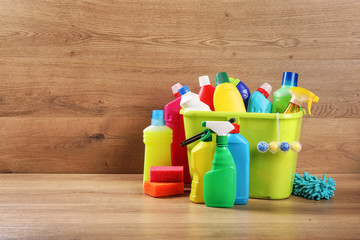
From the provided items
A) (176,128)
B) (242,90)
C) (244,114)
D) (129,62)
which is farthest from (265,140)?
(129,62)

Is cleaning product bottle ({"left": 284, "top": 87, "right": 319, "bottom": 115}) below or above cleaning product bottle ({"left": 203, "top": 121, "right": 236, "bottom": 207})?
above

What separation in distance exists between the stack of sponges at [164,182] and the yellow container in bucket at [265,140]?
125mm

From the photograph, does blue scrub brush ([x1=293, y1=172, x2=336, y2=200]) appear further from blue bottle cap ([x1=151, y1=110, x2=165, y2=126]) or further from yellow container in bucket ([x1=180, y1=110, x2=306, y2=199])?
blue bottle cap ([x1=151, y1=110, x2=165, y2=126])

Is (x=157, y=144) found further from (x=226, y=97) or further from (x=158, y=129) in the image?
(x=226, y=97)

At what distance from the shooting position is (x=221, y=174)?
37.4 inches

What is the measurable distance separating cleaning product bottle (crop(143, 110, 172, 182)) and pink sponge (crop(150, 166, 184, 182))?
77 millimetres

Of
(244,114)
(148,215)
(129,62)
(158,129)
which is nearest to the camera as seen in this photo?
(148,215)

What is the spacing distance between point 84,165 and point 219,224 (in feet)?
2.19

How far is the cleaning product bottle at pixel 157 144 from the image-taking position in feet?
3.84

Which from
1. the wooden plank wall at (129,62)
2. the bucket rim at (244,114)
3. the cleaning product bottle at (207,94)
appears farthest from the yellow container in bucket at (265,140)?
the wooden plank wall at (129,62)

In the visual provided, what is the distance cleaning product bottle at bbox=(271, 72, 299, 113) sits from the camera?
1127 millimetres

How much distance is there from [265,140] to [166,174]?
28 cm

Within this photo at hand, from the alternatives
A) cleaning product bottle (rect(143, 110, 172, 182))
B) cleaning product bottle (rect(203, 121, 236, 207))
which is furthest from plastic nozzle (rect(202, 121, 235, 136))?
cleaning product bottle (rect(143, 110, 172, 182))

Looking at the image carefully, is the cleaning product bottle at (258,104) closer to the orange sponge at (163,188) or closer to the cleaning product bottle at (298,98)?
the cleaning product bottle at (298,98)
